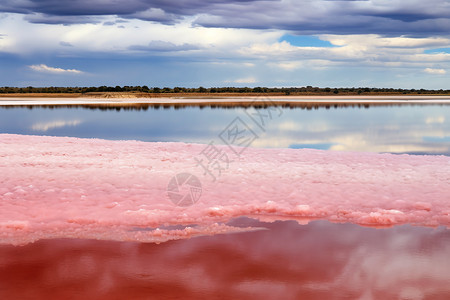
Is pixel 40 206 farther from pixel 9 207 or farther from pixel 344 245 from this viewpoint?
pixel 344 245

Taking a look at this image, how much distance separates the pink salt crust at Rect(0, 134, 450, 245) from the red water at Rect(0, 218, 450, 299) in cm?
61

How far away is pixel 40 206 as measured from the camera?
30.3ft

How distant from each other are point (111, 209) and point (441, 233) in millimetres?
6143

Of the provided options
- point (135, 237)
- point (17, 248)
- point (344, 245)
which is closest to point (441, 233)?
point (344, 245)

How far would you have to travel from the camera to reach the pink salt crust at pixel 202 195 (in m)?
8.31

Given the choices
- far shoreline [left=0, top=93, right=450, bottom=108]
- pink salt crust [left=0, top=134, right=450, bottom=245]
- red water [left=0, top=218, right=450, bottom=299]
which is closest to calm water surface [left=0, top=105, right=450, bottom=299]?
red water [left=0, top=218, right=450, bottom=299]

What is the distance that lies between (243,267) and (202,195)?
13.4ft

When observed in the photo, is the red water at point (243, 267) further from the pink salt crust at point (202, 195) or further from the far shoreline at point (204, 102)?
the far shoreline at point (204, 102)

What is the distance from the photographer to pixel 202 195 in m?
10.4

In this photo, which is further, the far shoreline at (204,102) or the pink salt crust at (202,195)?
the far shoreline at (204,102)

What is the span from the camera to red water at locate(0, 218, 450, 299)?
5.71m

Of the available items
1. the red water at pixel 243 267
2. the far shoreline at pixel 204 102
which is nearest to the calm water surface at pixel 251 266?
the red water at pixel 243 267

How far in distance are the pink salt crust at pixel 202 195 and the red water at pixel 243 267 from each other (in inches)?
24.1

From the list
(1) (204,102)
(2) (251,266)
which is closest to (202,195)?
(2) (251,266)
